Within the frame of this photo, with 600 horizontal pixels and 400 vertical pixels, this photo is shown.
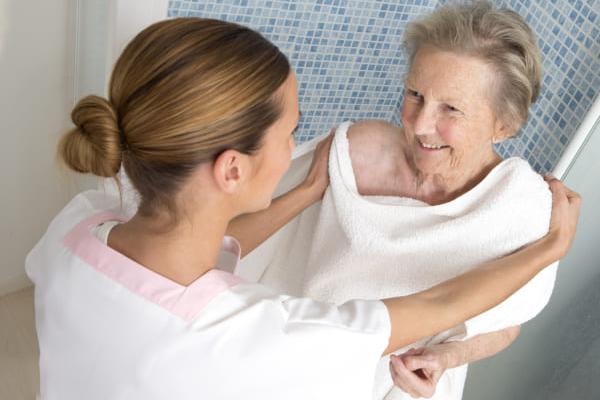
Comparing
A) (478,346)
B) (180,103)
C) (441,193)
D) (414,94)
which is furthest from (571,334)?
(180,103)

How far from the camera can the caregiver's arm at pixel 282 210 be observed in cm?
151

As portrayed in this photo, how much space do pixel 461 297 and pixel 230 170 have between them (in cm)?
45

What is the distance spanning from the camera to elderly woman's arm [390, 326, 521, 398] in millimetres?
1286

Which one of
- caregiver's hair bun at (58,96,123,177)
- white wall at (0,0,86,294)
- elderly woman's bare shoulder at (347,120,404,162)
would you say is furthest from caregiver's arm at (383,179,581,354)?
white wall at (0,0,86,294)

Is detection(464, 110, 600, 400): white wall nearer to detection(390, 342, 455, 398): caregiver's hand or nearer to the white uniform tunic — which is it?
detection(390, 342, 455, 398): caregiver's hand

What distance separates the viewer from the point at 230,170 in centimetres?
101

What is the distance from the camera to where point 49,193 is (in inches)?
92.7

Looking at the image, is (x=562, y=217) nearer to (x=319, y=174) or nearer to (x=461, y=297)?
(x=461, y=297)

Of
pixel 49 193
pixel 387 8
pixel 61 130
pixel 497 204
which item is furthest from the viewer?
pixel 49 193

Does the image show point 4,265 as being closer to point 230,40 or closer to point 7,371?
point 7,371

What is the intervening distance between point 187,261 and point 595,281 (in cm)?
110

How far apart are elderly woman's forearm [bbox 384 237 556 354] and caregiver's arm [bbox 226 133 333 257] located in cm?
43

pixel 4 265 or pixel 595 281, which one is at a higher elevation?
pixel 595 281

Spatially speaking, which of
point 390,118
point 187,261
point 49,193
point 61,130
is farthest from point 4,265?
point 187,261
